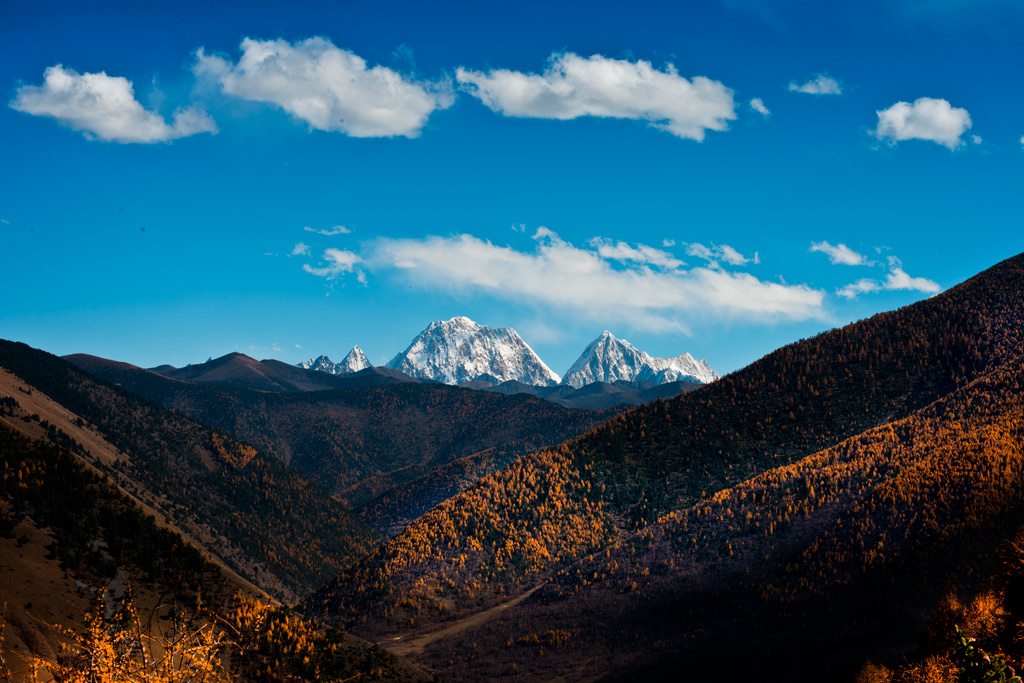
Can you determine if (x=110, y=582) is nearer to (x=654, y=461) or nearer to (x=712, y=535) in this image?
(x=712, y=535)

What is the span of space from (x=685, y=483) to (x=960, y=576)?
261 feet

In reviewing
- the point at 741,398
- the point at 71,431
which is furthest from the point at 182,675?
the point at 71,431

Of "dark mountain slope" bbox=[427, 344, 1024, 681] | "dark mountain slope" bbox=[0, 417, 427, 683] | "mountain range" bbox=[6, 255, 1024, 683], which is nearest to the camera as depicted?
"dark mountain slope" bbox=[0, 417, 427, 683]

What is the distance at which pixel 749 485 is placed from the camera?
141000 millimetres

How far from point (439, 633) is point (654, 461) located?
7231 centimetres

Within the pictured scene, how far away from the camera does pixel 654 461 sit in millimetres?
171625

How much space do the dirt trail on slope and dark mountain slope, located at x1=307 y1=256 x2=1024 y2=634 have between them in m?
4.61

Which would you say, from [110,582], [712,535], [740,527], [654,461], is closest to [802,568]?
[740,527]

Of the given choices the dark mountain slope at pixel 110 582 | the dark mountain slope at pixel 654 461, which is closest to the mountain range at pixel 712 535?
the dark mountain slope at pixel 110 582

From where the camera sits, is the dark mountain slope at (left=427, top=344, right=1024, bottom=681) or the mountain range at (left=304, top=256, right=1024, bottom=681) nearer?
the dark mountain slope at (left=427, top=344, right=1024, bottom=681)

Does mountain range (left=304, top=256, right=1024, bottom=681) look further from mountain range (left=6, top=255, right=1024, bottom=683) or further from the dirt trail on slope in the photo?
→ the dirt trail on slope

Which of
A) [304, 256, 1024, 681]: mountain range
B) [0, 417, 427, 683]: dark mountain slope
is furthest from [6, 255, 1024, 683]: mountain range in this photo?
[304, 256, 1024, 681]: mountain range

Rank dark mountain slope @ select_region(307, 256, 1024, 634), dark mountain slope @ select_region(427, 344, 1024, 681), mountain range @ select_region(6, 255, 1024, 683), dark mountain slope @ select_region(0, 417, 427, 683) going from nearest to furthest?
dark mountain slope @ select_region(0, 417, 427, 683)
mountain range @ select_region(6, 255, 1024, 683)
dark mountain slope @ select_region(427, 344, 1024, 681)
dark mountain slope @ select_region(307, 256, 1024, 634)

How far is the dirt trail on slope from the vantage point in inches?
4491
